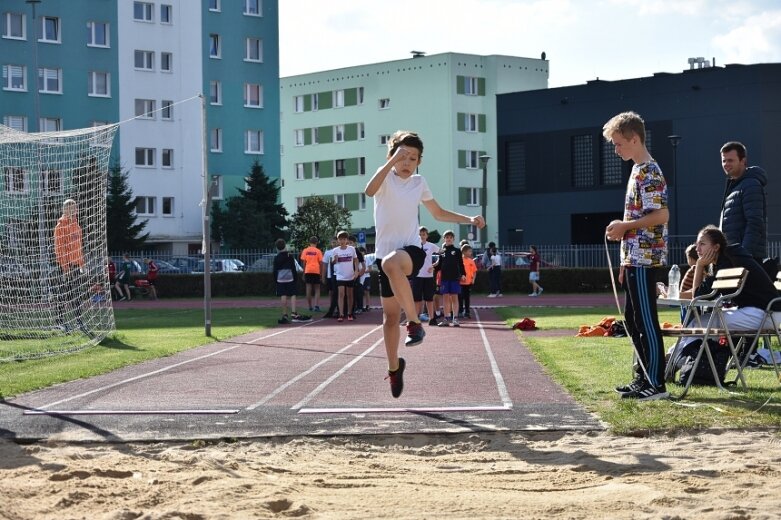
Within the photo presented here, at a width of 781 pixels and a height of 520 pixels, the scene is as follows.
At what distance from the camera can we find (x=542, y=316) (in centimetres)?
Result: 2622

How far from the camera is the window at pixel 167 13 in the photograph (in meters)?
64.4

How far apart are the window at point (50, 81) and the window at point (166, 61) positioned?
224 inches

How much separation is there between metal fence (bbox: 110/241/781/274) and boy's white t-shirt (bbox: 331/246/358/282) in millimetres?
20863

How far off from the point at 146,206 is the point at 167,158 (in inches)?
118

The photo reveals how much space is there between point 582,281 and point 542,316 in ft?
57.4

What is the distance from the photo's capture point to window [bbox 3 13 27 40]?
197ft

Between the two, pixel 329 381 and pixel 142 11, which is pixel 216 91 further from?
pixel 329 381

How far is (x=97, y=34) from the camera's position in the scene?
62781 millimetres

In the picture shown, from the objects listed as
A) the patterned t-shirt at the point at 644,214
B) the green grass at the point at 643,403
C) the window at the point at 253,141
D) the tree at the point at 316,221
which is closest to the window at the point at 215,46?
the window at the point at 253,141

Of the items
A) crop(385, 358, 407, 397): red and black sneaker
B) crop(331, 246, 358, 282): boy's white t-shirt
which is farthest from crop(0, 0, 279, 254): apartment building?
crop(385, 358, 407, 397): red and black sneaker

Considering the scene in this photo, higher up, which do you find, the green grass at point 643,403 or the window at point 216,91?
the window at point 216,91

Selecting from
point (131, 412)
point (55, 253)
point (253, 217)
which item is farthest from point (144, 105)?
point (131, 412)

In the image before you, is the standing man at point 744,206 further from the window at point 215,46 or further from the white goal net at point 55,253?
the window at point 215,46

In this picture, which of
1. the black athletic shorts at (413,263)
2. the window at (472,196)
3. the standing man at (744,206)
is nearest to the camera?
the black athletic shorts at (413,263)
